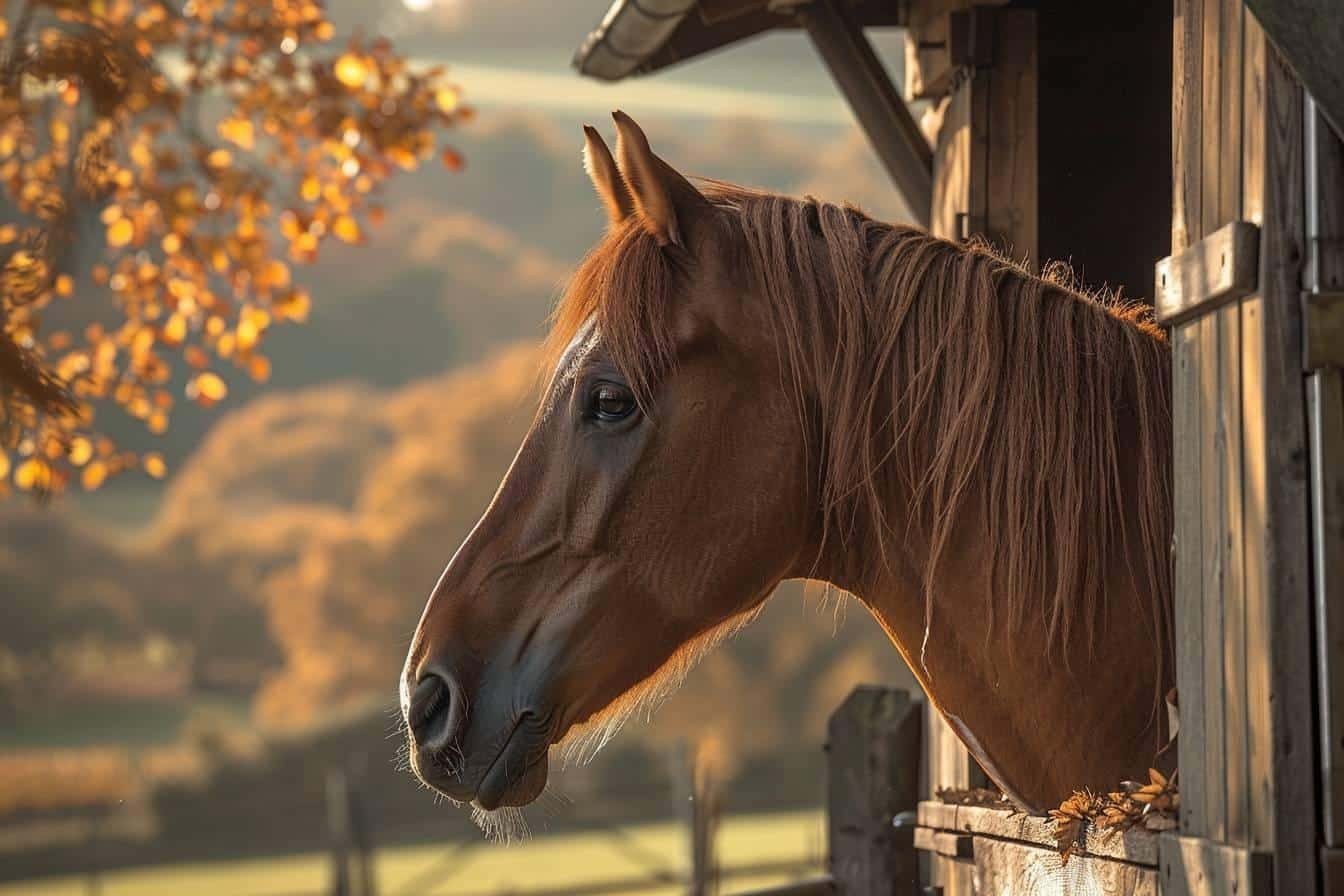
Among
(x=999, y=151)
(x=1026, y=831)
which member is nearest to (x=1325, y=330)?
(x=1026, y=831)

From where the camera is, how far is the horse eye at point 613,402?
2.27 metres

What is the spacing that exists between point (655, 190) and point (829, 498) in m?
A: 0.58

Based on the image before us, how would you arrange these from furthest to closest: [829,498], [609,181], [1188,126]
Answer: [609,181]
[829,498]
[1188,126]

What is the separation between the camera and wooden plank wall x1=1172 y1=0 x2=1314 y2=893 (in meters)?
1.62

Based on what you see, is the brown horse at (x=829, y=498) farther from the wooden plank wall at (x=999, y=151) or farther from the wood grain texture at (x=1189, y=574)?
the wooden plank wall at (x=999, y=151)

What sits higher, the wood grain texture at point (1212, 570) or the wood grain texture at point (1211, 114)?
the wood grain texture at point (1211, 114)

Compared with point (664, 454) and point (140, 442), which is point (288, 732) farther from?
point (664, 454)

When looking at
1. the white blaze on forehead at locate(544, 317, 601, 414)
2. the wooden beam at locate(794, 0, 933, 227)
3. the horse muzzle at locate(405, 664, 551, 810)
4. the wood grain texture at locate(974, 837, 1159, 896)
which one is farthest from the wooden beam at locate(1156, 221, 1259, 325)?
the wooden beam at locate(794, 0, 933, 227)

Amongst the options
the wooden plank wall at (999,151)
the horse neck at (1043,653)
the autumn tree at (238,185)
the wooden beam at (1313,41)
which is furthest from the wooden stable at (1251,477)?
the autumn tree at (238,185)

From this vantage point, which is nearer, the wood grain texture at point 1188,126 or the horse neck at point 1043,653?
the wood grain texture at point 1188,126

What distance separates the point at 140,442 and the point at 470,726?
30170mm

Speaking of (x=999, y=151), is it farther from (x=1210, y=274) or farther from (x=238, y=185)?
(x=238, y=185)

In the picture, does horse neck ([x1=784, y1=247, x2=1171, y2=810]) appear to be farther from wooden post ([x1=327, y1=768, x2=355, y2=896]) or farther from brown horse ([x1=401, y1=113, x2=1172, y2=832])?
wooden post ([x1=327, y1=768, x2=355, y2=896])

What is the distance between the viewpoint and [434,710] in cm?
220
